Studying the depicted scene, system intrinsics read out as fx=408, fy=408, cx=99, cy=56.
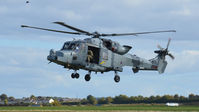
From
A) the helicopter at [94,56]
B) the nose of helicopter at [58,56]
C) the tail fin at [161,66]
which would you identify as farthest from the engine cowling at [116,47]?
the tail fin at [161,66]

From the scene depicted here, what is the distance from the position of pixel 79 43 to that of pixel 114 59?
647cm

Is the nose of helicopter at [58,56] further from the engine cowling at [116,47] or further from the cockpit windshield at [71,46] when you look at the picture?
the engine cowling at [116,47]

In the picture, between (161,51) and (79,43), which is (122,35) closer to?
(79,43)

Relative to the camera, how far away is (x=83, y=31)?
52.7 meters

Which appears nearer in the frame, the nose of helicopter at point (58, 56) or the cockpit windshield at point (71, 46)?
the nose of helicopter at point (58, 56)

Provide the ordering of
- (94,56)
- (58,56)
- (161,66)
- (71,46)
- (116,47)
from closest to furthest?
(58,56), (71,46), (94,56), (116,47), (161,66)

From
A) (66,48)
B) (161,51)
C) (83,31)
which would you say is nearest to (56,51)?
(66,48)

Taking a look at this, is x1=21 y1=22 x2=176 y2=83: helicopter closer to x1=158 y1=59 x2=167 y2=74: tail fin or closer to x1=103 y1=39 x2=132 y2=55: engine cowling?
x1=103 y1=39 x2=132 y2=55: engine cowling

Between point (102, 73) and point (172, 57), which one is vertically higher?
point (172, 57)

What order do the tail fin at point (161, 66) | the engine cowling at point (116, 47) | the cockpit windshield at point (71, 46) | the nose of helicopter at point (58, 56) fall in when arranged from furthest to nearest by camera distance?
1. the tail fin at point (161, 66)
2. the engine cowling at point (116, 47)
3. the cockpit windshield at point (71, 46)
4. the nose of helicopter at point (58, 56)

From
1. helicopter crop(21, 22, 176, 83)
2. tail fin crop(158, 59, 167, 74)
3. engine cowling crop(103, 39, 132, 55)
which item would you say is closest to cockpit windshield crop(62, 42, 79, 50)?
helicopter crop(21, 22, 176, 83)

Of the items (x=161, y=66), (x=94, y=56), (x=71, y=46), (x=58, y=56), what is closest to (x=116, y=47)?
(x=94, y=56)

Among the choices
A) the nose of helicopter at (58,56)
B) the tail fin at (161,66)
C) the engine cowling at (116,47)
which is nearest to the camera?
the nose of helicopter at (58,56)

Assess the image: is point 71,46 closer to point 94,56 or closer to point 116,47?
point 94,56
